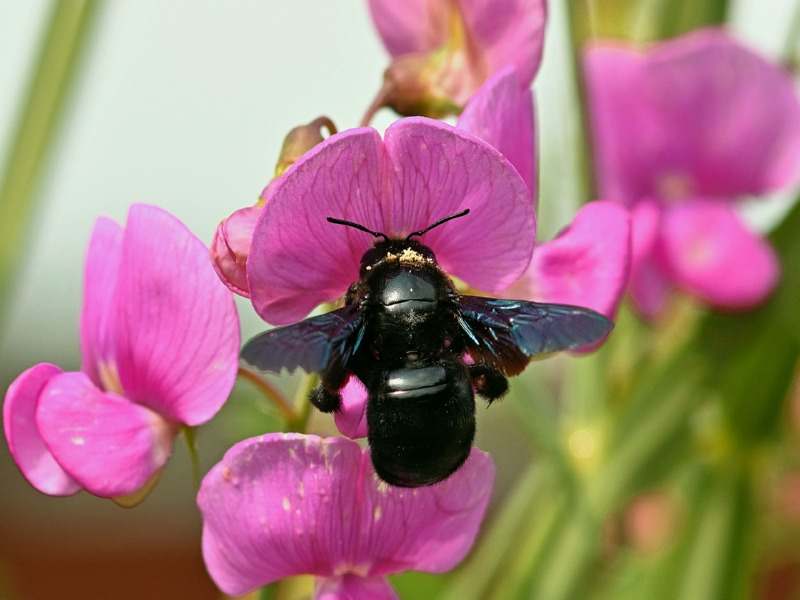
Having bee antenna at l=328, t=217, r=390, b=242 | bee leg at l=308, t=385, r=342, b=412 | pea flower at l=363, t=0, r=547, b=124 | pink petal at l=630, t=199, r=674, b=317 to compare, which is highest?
pea flower at l=363, t=0, r=547, b=124

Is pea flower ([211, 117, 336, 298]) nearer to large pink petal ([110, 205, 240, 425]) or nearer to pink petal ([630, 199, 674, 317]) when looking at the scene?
large pink petal ([110, 205, 240, 425])

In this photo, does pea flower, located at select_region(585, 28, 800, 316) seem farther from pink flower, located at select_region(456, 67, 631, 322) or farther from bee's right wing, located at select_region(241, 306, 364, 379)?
bee's right wing, located at select_region(241, 306, 364, 379)

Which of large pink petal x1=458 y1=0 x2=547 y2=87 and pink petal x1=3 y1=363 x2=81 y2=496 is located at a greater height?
large pink petal x1=458 y1=0 x2=547 y2=87

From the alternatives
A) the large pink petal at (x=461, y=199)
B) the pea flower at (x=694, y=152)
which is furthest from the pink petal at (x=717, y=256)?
the large pink petal at (x=461, y=199)

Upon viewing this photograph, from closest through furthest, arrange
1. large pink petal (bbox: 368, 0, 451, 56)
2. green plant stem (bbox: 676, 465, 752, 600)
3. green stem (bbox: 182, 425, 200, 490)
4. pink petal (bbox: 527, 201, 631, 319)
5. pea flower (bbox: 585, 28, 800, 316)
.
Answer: green stem (bbox: 182, 425, 200, 490) < pink petal (bbox: 527, 201, 631, 319) < large pink petal (bbox: 368, 0, 451, 56) < green plant stem (bbox: 676, 465, 752, 600) < pea flower (bbox: 585, 28, 800, 316)

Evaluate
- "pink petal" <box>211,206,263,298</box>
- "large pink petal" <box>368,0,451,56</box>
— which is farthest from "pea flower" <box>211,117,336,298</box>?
"large pink petal" <box>368,0,451,56</box>

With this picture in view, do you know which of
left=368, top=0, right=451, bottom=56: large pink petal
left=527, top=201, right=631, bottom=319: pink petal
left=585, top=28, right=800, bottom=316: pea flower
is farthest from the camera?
left=585, top=28, right=800, bottom=316: pea flower

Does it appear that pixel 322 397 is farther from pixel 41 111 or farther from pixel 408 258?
pixel 41 111

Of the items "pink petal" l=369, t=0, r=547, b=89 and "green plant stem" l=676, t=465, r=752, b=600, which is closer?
"pink petal" l=369, t=0, r=547, b=89

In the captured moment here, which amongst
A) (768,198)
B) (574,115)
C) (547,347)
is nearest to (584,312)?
(547,347)
